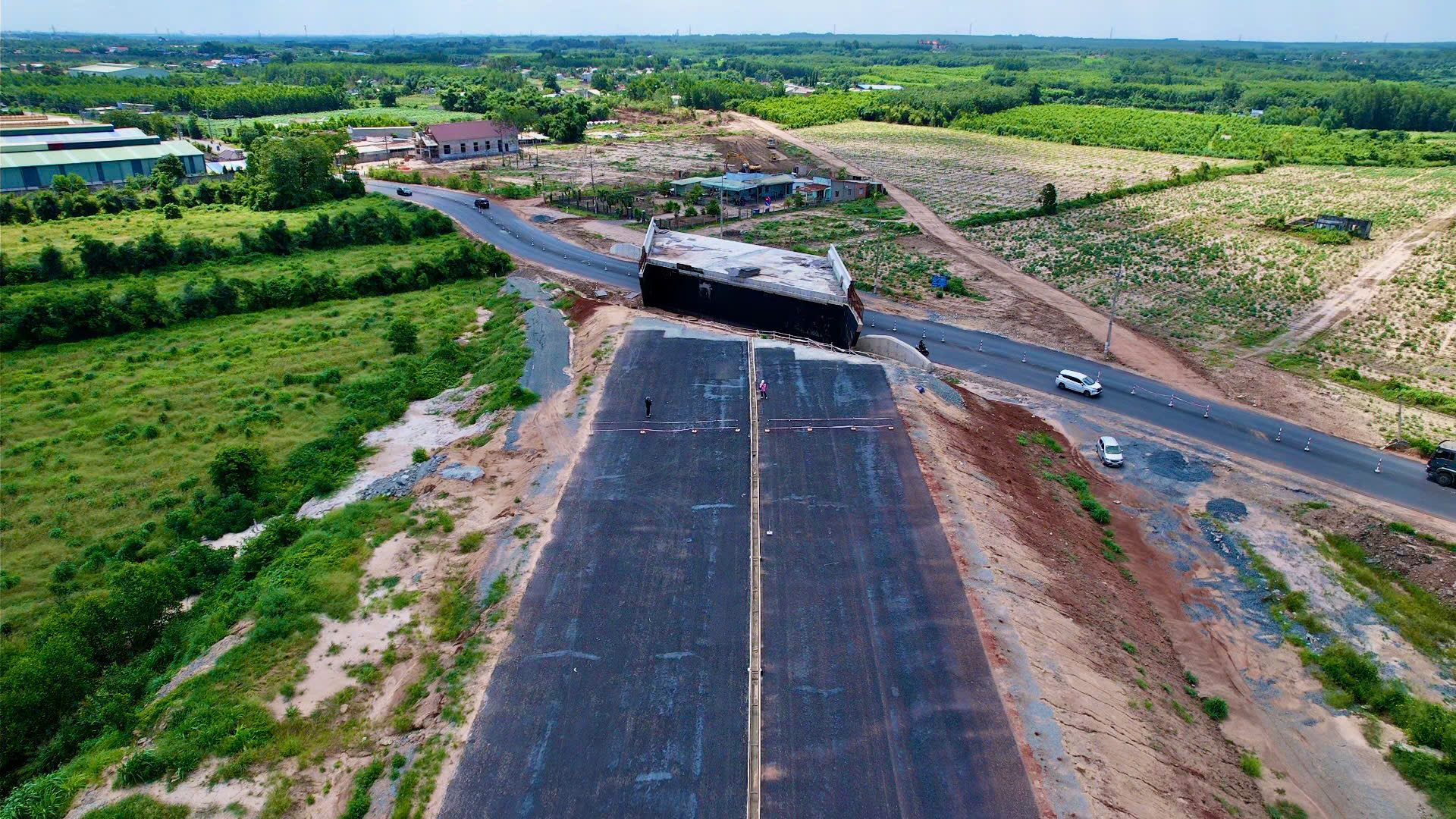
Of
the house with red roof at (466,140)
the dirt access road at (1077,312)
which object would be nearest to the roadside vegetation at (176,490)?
the dirt access road at (1077,312)

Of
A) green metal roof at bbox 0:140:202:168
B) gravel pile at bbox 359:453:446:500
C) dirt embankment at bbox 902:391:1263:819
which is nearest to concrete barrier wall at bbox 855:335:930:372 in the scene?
dirt embankment at bbox 902:391:1263:819

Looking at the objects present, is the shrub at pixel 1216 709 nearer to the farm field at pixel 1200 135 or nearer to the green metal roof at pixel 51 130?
the farm field at pixel 1200 135

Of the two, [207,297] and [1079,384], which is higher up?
[207,297]

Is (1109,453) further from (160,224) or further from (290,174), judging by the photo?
(160,224)

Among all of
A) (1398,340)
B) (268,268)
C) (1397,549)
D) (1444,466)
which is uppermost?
(268,268)

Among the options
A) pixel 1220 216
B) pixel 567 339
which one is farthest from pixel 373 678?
pixel 1220 216

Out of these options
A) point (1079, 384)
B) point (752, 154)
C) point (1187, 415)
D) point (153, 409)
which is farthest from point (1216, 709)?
point (752, 154)
